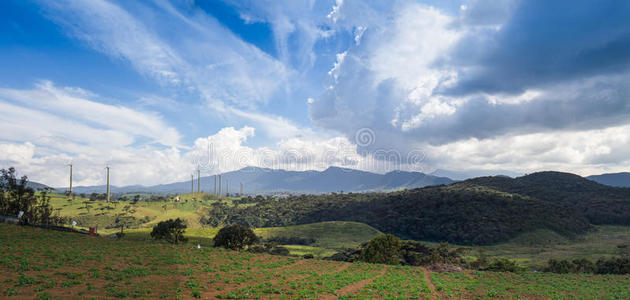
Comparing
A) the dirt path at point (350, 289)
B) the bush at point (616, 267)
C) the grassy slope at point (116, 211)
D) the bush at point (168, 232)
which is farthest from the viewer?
the grassy slope at point (116, 211)

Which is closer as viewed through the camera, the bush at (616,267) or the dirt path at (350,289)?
the dirt path at (350,289)

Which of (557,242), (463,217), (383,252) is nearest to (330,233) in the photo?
(463,217)

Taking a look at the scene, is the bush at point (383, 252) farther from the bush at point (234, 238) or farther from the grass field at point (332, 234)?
the grass field at point (332, 234)

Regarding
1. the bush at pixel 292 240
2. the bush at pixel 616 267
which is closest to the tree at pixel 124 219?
the bush at pixel 292 240

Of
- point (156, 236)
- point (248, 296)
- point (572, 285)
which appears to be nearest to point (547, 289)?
point (572, 285)

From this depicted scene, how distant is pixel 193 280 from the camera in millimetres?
26594

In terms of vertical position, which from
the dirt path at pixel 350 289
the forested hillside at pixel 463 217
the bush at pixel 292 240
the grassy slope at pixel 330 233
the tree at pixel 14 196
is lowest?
the bush at pixel 292 240

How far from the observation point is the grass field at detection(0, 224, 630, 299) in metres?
21.3

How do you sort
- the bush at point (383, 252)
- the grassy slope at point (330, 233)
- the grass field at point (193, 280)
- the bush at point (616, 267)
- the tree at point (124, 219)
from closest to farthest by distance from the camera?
the grass field at point (193, 280) → the bush at point (616, 267) → the bush at point (383, 252) → the grassy slope at point (330, 233) → the tree at point (124, 219)

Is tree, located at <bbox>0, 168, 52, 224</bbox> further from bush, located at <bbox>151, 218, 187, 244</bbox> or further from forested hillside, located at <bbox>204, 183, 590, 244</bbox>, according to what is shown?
forested hillside, located at <bbox>204, 183, 590, 244</bbox>

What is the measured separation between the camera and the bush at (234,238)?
236 ft

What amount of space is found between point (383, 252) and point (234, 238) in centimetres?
3279

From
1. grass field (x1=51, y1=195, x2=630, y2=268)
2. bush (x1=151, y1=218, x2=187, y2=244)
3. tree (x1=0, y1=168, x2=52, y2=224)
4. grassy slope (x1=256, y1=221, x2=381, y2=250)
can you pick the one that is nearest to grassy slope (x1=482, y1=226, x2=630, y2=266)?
grass field (x1=51, y1=195, x2=630, y2=268)

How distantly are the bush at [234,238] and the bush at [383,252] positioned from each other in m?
26.2
